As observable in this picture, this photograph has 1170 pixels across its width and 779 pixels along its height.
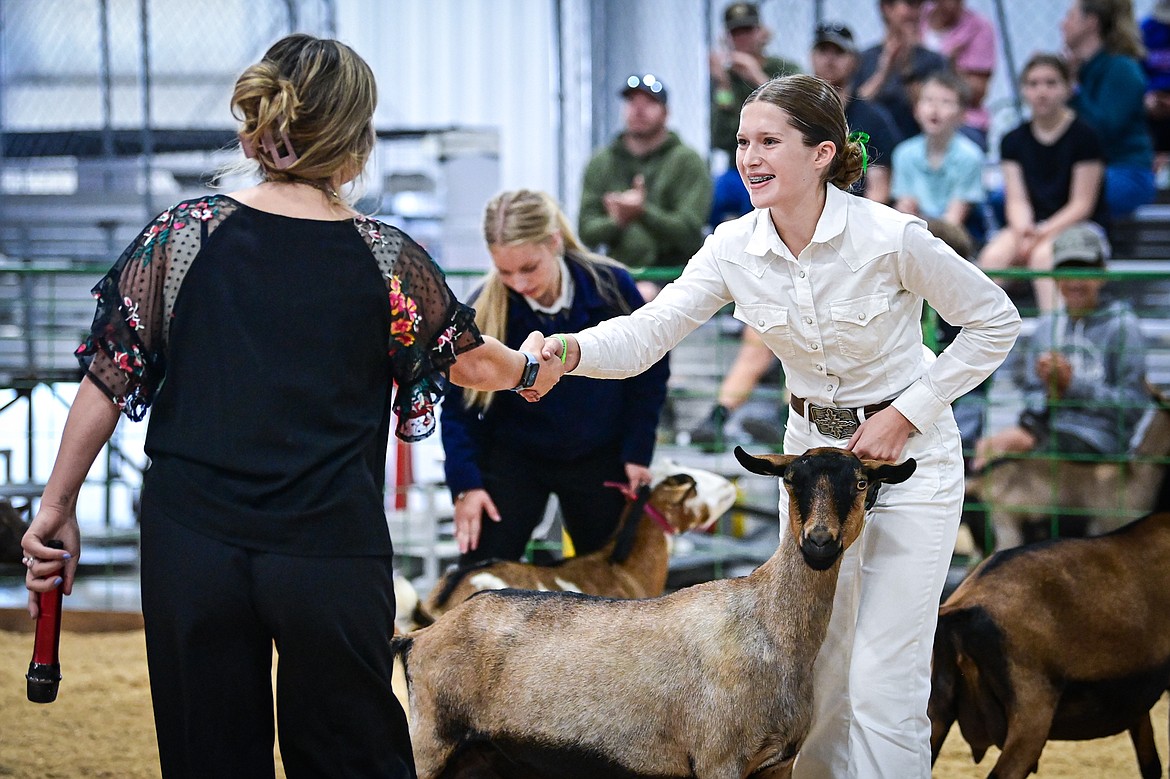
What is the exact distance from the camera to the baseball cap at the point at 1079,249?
6648 mm

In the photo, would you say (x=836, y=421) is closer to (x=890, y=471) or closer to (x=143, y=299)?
(x=890, y=471)

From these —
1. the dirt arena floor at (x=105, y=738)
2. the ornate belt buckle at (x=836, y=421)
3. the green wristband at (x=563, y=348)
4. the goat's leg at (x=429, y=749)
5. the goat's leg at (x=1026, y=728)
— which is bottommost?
the dirt arena floor at (x=105, y=738)

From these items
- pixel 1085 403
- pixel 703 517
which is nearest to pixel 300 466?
pixel 703 517

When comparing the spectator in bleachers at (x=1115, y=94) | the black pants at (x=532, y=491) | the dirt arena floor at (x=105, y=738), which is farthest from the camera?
the spectator in bleachers at (x=1115, y=94)

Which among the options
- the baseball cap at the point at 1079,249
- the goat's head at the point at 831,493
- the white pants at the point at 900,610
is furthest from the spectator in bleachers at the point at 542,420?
the baseball cap at the point at 1079,249

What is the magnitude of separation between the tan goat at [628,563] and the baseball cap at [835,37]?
4.35 m

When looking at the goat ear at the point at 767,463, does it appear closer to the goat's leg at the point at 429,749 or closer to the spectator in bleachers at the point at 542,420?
the goat's leg at the point at 429,749

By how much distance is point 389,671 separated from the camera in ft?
8.34

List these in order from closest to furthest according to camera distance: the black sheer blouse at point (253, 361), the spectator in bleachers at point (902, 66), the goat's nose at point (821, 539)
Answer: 1. the black sheer blouse at point (253, 361)
2. the goat's nose at point (821, 539)
3. the spectator in bleachers at point (902, 66)

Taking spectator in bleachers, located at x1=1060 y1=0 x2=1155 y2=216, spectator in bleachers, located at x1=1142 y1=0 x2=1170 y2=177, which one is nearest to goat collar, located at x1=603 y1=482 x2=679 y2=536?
spectator in bleachers, located at x1=1060 y1=0 x2=1155 y2=216

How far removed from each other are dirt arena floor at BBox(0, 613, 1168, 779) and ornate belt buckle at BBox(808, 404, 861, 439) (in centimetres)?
200

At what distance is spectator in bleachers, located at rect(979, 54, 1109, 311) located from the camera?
7.89 meters

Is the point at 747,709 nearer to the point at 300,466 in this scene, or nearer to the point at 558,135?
the point at 300,466

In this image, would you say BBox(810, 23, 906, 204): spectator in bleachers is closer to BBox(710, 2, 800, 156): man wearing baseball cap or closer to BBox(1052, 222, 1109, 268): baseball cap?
BBox(710, 2, 800, 156): man wearing baseball cap
